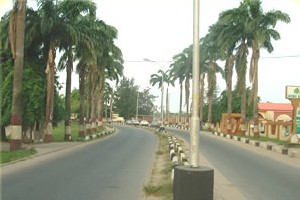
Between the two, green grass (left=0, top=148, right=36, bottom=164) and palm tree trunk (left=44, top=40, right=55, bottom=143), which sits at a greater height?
palm tree trunk (left=44, top=40, right=55, bottom=143)

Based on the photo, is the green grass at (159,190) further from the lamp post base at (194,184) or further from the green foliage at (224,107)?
the green foliage at (224,107)

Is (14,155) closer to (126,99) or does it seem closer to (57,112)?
(57,112)

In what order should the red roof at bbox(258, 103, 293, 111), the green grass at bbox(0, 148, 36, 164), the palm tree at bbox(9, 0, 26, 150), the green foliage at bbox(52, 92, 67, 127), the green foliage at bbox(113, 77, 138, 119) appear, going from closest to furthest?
the green grass at bbox(0, 148, 36, 164) → the palm tree at bbox(9, 0, 26, 150) → the green foliage at bbox(52, 92, 67, 127) → the red roof at bbox(258, 103, 293, 111) → the green foliage at bbox(113, 77, 138, 119)

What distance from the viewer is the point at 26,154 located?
24.2 m

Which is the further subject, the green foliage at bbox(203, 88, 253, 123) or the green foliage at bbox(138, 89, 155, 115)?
the green foliage at bbox(138, 89, 155, 115)

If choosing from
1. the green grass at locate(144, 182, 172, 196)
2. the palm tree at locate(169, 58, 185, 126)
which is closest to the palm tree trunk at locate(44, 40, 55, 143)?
the green grass at locate(144, 182, 172, 196)

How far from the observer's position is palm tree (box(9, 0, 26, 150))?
87.0 feet

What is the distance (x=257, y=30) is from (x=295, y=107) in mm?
15596

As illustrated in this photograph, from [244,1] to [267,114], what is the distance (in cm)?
3551

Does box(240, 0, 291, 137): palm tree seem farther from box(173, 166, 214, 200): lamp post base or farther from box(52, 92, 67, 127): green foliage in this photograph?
box(173, 166, 214, 200): lamp post base

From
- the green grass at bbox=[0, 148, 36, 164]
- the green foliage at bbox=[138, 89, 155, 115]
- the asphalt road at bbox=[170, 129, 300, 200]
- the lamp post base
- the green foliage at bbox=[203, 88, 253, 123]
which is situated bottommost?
the asphalt road at bbox=[170, 129, 300, 200]

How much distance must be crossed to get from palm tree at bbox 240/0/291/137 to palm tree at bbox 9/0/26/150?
1055 inches

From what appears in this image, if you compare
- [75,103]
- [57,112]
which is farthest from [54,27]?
[75,103]

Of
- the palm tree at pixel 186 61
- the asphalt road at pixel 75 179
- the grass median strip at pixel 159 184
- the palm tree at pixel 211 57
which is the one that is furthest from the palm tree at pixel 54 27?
the palm tree at pixel 186 61
